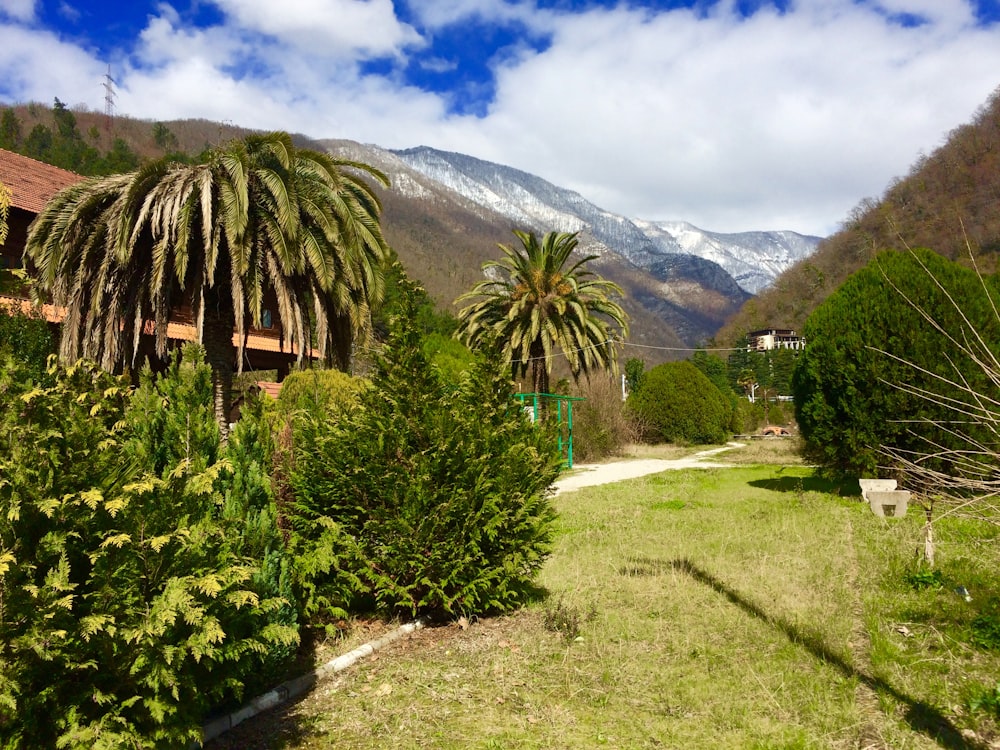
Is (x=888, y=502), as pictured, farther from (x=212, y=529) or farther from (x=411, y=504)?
(x=212, y=529)

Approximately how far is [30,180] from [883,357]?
79.5 feet

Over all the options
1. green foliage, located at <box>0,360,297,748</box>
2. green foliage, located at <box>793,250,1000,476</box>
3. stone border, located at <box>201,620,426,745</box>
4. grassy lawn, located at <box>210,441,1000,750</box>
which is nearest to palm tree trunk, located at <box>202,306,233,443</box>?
grassy lawn, located at <box>210,441,1000,750</box>

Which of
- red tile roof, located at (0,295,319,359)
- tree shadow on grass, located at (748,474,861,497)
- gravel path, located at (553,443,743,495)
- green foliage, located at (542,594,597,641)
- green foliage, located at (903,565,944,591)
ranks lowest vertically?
gravel path, located at (553,443,743,495)

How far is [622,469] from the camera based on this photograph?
21.7 m

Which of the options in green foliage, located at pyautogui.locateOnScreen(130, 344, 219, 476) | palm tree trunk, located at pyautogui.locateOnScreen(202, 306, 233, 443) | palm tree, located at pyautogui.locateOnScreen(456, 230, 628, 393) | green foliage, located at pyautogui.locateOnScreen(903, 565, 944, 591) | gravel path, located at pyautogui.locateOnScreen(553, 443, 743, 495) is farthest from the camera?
palm tree, located at pyautogui.locateOnScreen(456, 230, 628, 393)

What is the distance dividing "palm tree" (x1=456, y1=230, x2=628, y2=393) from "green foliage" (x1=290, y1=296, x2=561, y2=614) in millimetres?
18453

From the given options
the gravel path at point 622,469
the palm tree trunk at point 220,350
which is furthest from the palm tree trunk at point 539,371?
the palm tree trunk at point 220,350

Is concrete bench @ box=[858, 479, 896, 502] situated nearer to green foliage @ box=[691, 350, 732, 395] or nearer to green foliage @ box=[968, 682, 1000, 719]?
green foliage @ box=[968, 682, 1000, 719]

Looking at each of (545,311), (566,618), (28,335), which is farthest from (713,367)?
(566,618)

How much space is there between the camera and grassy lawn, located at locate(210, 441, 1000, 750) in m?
3.58

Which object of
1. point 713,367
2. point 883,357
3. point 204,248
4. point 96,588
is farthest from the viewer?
point 713,367

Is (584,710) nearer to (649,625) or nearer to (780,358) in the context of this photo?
(649,625)

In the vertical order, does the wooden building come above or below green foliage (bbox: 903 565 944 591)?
above

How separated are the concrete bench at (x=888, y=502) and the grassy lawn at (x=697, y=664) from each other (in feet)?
6.51
